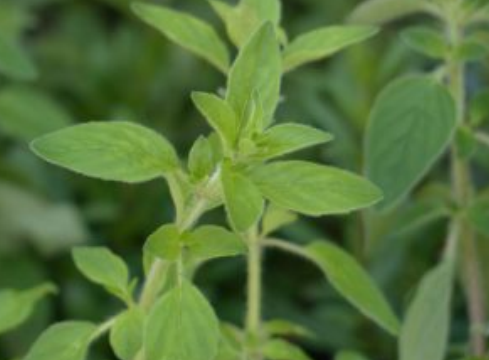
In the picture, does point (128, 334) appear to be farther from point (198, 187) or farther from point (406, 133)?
point (406, 133)

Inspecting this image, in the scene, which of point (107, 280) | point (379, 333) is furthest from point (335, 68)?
point (107, 280)

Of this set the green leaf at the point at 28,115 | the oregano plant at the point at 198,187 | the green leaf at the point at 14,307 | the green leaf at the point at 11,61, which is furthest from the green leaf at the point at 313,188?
the green leaf at the point at 28,115

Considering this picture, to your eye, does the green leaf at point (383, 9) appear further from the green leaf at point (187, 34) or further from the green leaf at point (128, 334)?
the green leaf at point (128, 334)

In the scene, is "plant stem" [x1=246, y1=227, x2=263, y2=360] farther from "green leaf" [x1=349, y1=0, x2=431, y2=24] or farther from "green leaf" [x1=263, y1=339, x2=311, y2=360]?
"green leaf" [x1=349, y1=0, x2=431, y2=24]

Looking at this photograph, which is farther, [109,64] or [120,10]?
[120,10]

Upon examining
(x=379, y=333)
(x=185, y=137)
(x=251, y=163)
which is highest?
(x=251, y=163)

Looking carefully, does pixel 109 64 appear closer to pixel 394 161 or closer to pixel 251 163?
pixel 394 161
